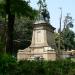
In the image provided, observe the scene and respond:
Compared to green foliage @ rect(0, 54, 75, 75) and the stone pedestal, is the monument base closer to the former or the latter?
the stone pedestal

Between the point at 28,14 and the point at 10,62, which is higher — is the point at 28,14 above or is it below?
above

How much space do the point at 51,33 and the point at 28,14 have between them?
2663 centimetres

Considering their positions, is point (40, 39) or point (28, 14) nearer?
point (28, 14)

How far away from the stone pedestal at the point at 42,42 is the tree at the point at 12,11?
78.4 ft

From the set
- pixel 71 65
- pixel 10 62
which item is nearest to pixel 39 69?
pixel 10 62

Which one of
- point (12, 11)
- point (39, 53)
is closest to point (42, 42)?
point (39, 53)

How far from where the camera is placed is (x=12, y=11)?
1319 cm

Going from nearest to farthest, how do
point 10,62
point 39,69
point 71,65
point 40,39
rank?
point 10,62 → point 39,69 → point 71,65 → point 40,39

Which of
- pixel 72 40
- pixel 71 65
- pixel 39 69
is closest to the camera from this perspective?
pixel 39 69

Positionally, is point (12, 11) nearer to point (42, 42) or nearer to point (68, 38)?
point (42, 42)

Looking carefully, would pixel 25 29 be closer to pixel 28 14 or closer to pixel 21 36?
pixel 21 36

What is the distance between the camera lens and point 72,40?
85000mm

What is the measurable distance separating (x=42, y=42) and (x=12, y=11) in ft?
84.9

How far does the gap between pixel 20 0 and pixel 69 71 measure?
371 centimetres
